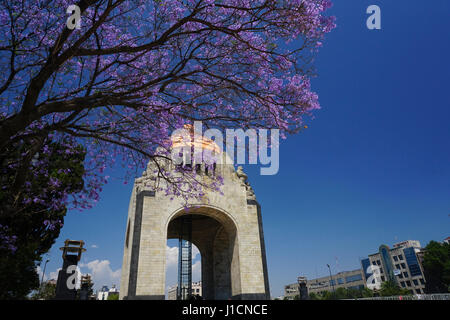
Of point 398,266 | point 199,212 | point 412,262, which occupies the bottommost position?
point 199,212

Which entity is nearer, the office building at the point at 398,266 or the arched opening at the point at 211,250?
the arched opening at the point at 211,250

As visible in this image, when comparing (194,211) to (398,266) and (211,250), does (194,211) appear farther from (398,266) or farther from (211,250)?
(398,266)

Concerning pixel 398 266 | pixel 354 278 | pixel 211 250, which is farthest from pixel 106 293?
pixel 211 250

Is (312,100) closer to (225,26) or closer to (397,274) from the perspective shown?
(225,26)

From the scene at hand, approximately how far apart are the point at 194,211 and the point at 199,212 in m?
0.39

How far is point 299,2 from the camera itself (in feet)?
17.9

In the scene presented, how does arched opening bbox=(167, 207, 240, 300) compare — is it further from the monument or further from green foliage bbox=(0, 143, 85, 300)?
green foliage bbox=(0, 143, 85, 300)

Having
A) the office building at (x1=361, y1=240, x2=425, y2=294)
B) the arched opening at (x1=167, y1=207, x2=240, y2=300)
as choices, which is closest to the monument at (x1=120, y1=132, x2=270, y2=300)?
the arched opening at (x1=167, y1=207, x2=240, y2=300)

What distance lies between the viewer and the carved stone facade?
1385cm

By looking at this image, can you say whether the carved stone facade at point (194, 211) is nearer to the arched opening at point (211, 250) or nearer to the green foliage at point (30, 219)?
the arched opening at point (211, 250)

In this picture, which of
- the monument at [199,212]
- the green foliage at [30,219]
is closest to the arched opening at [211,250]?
the monument at [199,212]

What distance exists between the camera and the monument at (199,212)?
13.9m

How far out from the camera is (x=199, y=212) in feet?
56.9

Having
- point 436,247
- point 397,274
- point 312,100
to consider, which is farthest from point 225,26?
point 397,274
